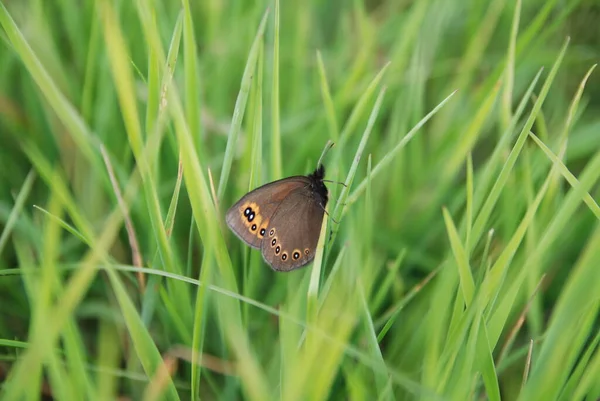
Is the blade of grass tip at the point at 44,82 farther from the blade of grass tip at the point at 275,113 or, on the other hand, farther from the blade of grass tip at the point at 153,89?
the blade of grass tip at the point at 275,113

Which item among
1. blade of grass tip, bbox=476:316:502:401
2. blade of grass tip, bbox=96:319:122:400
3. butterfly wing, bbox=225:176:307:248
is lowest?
blade of grass tip, bbox=96:319:122:400

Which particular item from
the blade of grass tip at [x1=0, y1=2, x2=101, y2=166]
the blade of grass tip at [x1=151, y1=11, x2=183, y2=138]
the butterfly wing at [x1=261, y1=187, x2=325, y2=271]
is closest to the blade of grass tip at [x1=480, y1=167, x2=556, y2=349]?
the butterfly wing at [x1=261, y1=187, x2=325, y2=271]

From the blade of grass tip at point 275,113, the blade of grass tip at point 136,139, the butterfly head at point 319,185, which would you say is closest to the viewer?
the blade of grass tip at point 136,139

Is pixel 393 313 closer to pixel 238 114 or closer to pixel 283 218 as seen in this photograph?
pixel 283 218

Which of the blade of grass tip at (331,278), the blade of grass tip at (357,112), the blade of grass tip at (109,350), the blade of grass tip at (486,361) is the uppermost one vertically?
the blade of grass tip at (357,112)

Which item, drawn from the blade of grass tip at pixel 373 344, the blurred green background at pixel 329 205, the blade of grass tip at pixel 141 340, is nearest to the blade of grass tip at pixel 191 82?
the blurred green background at pixel 329 205

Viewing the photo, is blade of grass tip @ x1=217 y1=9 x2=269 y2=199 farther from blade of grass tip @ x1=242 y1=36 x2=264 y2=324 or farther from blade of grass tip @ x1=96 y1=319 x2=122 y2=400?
blade of grass tip @ x1=96 y1=319 x2=122 y2=400
